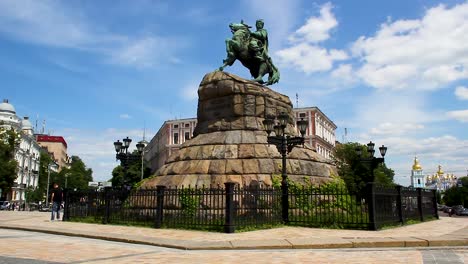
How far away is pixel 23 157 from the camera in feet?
251

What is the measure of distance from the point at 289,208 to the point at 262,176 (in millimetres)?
1794

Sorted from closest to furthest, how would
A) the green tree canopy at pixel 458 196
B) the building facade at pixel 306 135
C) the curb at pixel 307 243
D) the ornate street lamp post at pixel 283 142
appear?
the curb at pixel 307 243 < the ornate street lamp post at pixel 283 142 < the building facade at pixel 306 135 < the green tree canopy at pixel 458 196

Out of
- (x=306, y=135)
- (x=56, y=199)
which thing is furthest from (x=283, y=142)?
(x=306, y=135)

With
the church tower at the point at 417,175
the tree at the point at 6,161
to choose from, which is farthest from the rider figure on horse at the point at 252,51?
the church tower at the point at 417,175

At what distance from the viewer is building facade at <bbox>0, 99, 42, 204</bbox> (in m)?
73.5

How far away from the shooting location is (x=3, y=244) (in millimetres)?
9547

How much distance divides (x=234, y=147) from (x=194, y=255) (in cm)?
917

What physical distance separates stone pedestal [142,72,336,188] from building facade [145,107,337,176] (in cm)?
6314

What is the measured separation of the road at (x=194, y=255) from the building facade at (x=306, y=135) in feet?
240

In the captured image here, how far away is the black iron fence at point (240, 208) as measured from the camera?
13086 mm

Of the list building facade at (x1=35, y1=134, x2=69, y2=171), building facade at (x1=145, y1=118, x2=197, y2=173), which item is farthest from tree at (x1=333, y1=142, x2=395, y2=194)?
building facade at (x1=35, y1=134, x2=69, y2=171)

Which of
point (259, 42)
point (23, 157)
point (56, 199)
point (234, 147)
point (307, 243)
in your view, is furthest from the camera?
point (23, 157)

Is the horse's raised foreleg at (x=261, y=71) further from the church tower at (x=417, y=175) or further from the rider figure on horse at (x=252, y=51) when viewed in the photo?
the church tower at (x=417, y=175)

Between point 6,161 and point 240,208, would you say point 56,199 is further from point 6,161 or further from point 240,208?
point 6,161
